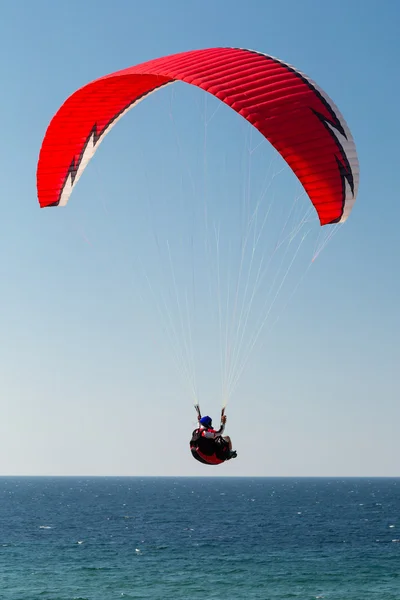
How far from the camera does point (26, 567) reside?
51.0 meters

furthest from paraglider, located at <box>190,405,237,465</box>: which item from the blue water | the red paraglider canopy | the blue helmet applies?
the blue water

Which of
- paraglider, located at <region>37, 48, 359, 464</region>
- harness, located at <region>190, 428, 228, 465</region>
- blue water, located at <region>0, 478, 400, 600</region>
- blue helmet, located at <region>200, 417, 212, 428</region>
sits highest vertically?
paraglider, located at <region>37, 48, 359, 464</region>

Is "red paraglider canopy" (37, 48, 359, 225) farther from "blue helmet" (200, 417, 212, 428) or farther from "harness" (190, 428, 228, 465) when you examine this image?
"harness" (190, 428, 228, 465)

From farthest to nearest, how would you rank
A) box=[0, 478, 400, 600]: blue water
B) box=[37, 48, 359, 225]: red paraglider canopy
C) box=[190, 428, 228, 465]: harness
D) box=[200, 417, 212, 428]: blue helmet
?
box=[0, 478, 400, 600]: blue water
box=[200, 417, 212, 428]: blue helmet
box=[190, 428, 228, 465]: harness
box=[37, 48, 359, 225]: red paraglider canopy

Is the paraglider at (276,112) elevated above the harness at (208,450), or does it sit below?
above

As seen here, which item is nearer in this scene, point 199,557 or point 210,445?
point 210,445

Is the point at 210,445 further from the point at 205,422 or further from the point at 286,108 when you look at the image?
the point at 286,108

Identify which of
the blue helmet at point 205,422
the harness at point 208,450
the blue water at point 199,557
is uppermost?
the blue helmet at point 205,422

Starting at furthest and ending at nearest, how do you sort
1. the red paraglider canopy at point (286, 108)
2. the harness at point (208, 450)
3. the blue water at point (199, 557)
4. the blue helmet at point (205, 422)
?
the blue water at point (199, 557)
the blue helmet at point (205, 422)
the harness at point (208, 450)
the red paraglider canopy at point (286, 108)

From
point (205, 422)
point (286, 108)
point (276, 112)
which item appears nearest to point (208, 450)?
point (205, 422)

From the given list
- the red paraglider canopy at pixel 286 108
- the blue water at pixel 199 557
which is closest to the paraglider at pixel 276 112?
the red paraglider canopy at pixel 286 108

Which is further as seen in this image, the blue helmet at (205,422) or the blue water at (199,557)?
the blue water at (199,557)

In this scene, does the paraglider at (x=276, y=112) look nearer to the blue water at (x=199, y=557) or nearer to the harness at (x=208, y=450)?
the harness at (x=208, y=450)

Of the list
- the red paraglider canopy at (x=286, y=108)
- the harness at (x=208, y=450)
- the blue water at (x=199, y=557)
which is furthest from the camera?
the blue water at (x=199, y=557)
